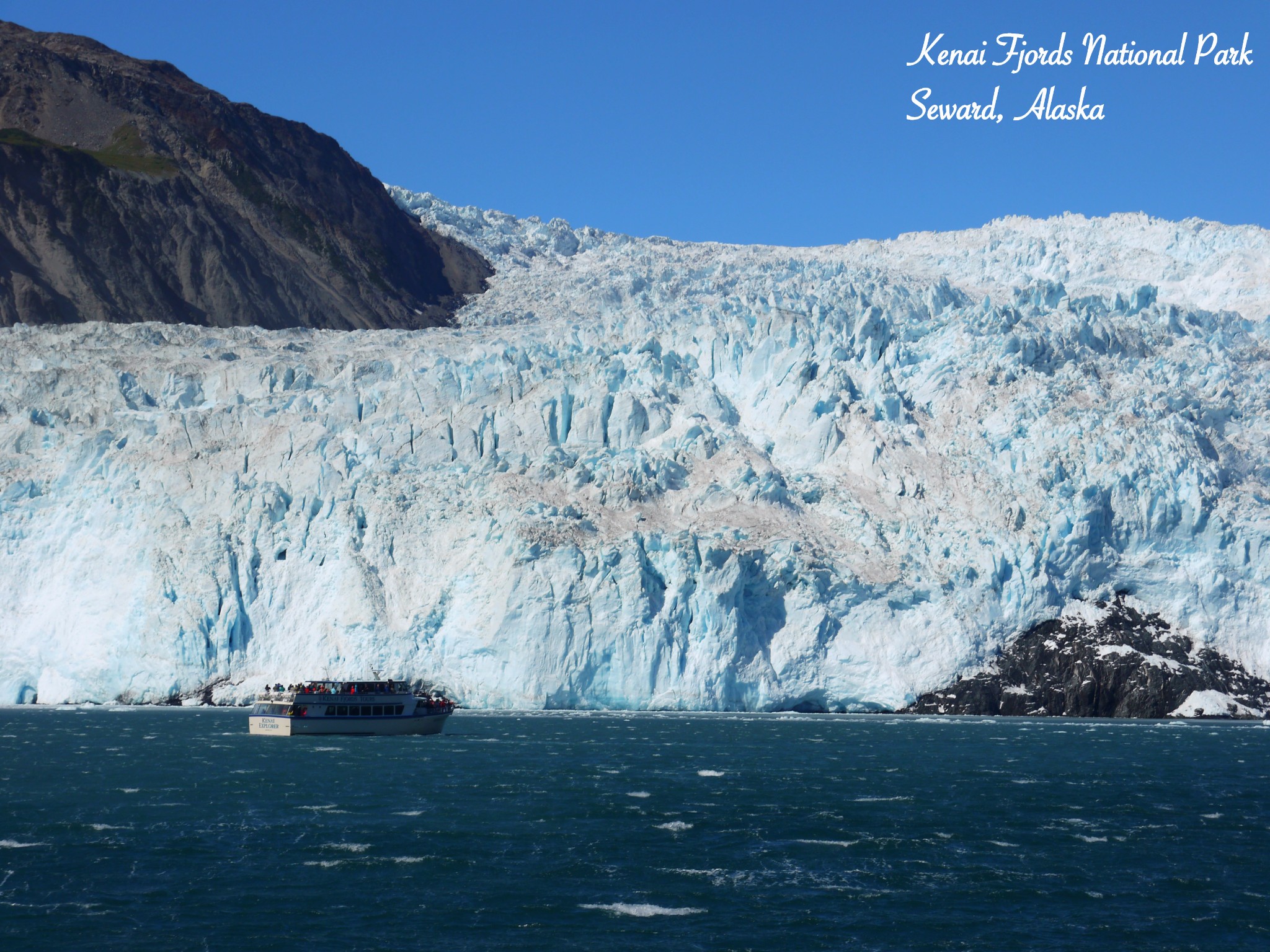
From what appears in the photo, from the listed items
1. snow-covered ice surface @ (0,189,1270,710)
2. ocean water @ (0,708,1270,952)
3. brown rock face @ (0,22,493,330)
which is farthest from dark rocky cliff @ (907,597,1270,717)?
brown rock face @ (0,22,493,330)

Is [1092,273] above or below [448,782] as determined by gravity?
above

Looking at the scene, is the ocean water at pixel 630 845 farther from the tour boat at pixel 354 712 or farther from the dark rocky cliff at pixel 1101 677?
the dark rocky cliff at pixel 1101 677

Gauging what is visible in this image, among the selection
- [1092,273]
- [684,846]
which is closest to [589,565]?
[684,846]

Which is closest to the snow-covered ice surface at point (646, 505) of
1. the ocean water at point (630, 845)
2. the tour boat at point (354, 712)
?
the tour boat at point (354, 712)

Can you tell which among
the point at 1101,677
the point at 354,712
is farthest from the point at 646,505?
the point at 1101,677

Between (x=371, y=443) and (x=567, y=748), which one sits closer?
(x=567, y=748)

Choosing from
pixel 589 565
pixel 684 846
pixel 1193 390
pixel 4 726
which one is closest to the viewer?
pixel 684 846

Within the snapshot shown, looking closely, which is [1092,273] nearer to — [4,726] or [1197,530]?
[1197,530]

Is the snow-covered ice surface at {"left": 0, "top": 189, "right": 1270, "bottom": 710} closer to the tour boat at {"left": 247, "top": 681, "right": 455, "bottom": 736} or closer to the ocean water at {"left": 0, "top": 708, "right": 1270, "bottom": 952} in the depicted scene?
the tour boat at {"left": 247, "top": 681, "right": 455, "bottom": 736}
